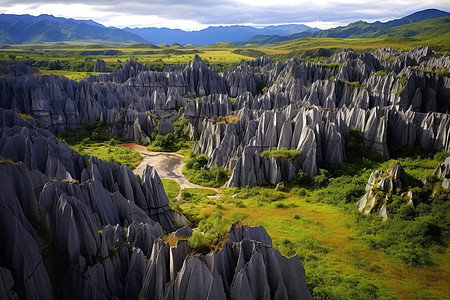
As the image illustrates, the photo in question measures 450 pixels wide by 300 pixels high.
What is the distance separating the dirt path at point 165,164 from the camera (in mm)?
31791

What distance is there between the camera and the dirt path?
104 feet

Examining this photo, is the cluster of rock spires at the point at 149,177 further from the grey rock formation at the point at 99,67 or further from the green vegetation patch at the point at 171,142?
the grey rock formation at the point at 99,67

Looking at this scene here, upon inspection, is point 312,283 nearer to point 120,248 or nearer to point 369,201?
point 120,248

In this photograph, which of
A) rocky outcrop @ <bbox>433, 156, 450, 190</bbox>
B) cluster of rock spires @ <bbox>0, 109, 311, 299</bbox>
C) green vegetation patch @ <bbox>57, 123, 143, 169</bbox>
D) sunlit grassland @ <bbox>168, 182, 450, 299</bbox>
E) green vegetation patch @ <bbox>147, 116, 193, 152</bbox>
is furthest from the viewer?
green vegetation patch @ <bbox>147, 116, 193, 152</bbox>

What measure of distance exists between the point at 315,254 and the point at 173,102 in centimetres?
4419

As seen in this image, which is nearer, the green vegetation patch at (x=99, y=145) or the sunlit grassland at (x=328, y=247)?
the sunlit grassland at (x=328, y=247)

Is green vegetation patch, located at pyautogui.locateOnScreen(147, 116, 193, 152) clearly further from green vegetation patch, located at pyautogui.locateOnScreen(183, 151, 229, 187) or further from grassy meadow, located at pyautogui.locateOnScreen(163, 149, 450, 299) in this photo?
grassy meadow, located at pyautogui.locateOnScreen(163, 149, 450, 299)

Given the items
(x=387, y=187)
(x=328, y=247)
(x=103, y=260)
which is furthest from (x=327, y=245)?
(x=103, y=260)

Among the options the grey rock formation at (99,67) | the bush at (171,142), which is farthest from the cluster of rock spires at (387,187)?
the grey rock formation at (99,67)

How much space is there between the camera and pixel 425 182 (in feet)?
70.9

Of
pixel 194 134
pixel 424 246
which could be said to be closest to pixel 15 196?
pixel 424 246

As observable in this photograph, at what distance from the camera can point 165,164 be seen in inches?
1433

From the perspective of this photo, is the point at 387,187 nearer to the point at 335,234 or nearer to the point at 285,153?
the point at 335,234

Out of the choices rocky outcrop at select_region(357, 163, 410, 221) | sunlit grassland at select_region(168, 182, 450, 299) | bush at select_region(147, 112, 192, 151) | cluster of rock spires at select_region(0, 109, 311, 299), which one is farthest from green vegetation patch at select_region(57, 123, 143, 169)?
rocky outcrop at select_region(357, 163, 410, 221)
